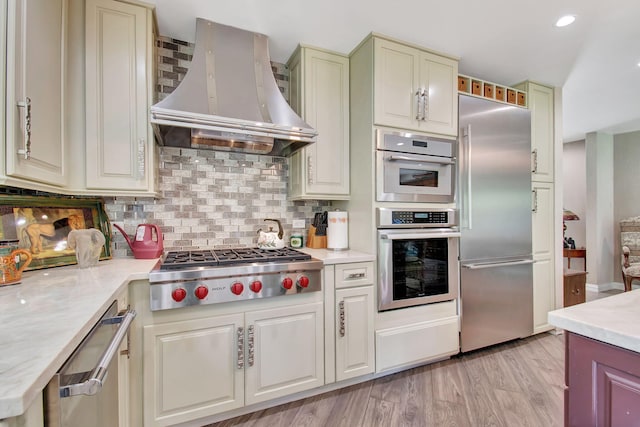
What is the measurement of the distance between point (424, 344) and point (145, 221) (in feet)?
7.19

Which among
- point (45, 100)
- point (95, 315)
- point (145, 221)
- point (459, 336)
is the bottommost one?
point (459, 336)

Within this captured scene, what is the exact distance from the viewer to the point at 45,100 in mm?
1329

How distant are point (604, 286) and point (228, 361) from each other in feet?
19.3

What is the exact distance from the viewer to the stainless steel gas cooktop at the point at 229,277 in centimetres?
150

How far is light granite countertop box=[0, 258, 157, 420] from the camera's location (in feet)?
1.72

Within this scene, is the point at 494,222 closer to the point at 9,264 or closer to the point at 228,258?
the point at 228,258

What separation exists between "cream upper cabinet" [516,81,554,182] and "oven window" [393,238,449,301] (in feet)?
4.58

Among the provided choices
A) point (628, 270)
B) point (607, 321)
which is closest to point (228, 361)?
point (607, 321)

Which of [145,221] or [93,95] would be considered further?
[145,221]

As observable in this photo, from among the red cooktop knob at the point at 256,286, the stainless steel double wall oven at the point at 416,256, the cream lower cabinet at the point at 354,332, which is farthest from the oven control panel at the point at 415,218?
the red cooktop knob at the point at 256,286

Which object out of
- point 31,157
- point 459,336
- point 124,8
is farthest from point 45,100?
point 459,336

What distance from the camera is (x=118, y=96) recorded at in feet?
5.76

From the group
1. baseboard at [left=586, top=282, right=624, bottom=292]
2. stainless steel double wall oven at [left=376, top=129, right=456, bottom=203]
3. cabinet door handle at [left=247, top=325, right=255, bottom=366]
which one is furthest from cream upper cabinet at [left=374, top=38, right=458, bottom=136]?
A: baseboard at [left=586, top=282, right=624, bottom=292]

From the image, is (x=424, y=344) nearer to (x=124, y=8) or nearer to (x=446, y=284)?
(x=446, y=284)
